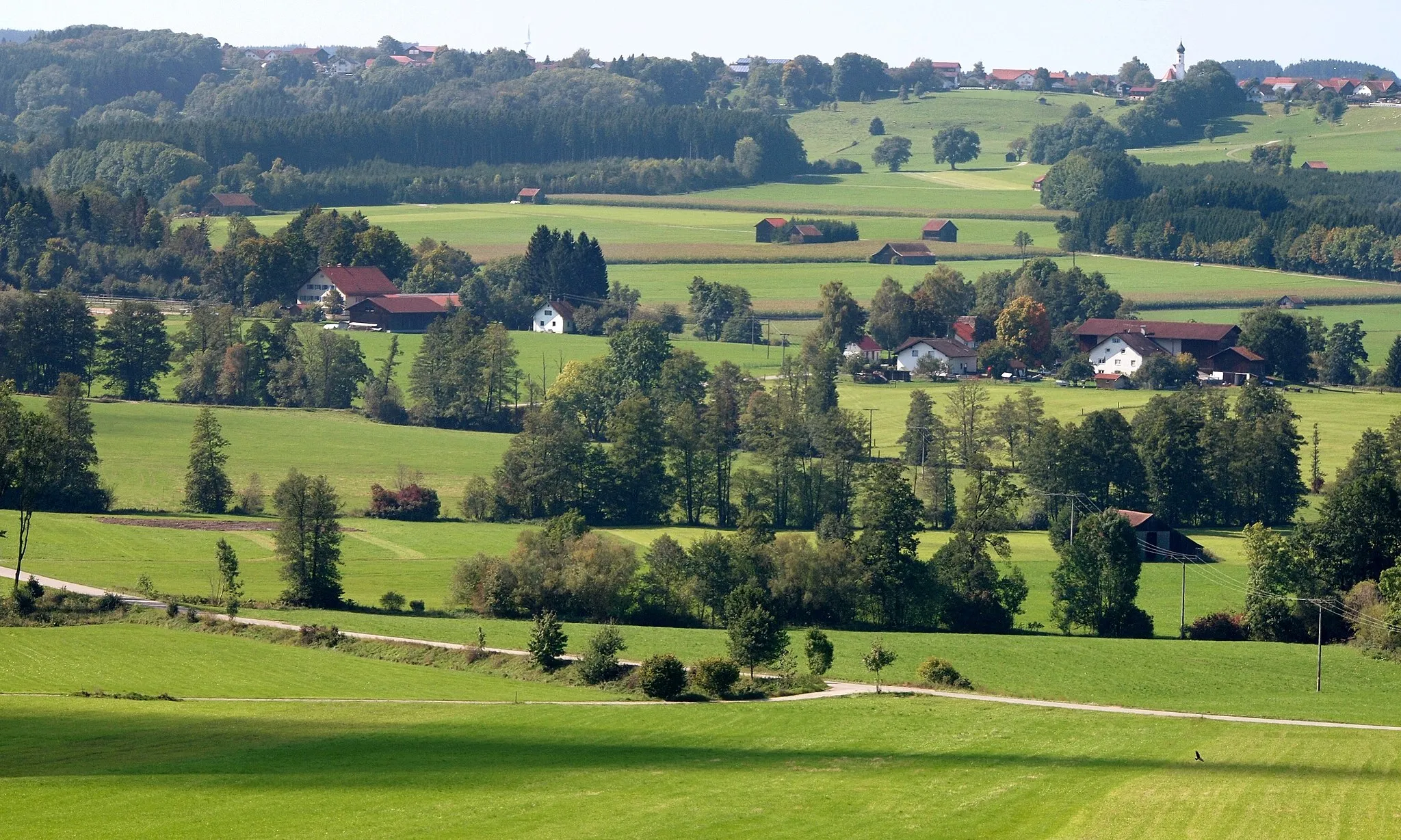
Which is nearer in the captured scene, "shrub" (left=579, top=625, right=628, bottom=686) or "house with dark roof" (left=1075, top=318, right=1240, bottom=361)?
"shrub" (left=579, top=625, right=628, bottom=686)

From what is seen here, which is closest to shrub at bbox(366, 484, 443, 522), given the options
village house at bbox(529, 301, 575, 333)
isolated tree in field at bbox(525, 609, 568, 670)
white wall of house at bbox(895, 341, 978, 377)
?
isolated tree in field at bbox(525, 609, 568, 670)

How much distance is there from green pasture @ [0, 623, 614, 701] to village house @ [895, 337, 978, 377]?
77.9m

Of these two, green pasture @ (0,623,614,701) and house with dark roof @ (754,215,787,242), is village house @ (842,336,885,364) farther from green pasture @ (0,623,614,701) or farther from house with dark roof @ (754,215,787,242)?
green pasture @ (0,623,614,701)

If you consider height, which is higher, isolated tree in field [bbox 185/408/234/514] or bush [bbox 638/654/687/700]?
isolated tree in field [bbox 185/408/234/514]

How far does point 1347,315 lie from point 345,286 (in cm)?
7967

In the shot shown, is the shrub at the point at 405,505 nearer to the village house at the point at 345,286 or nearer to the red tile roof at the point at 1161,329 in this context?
the village house at the point at 345,286

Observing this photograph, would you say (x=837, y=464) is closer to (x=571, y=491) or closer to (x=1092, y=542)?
(x=571, y=491)

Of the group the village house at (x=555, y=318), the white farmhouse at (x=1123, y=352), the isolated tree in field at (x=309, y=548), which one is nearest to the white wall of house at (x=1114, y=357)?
the white farmhouse at (x=1123, y=352)

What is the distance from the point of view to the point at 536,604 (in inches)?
2820

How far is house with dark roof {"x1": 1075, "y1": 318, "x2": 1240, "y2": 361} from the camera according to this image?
5079 inches

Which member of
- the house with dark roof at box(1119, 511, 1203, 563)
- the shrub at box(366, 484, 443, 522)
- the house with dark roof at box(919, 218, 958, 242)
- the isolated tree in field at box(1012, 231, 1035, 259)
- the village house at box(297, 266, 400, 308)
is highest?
the house with dark roof at box(919, 218, 958, 242)

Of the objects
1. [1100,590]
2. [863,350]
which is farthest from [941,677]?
[863,350]

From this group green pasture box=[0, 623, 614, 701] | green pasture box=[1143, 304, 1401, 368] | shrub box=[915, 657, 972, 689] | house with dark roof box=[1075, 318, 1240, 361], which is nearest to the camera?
green pasture box=[0, 623, 614, 701]

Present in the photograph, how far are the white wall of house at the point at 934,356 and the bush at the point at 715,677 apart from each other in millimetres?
78152
